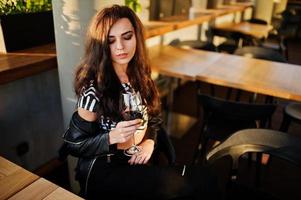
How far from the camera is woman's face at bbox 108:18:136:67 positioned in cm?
118

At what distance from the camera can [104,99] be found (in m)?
1.17

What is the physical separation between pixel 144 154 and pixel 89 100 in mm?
376

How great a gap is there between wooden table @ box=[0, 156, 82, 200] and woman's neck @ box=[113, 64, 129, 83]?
575 mm

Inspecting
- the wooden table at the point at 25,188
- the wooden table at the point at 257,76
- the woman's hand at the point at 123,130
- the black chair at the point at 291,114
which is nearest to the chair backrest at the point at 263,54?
the wooden table at the point at 257,76

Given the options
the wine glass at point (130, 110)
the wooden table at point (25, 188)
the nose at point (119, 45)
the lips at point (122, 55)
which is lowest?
the wooden table at point (25, 188)

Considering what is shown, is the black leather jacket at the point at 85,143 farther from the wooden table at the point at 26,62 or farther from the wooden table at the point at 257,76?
the wooden table at the point at 257,76

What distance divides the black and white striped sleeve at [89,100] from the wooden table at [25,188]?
13.6 inches

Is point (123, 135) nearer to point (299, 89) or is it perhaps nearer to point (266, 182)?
point (299, 89)

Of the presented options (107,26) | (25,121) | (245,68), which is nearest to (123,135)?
(107,26)

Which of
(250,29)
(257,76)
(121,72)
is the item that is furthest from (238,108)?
(250,29)

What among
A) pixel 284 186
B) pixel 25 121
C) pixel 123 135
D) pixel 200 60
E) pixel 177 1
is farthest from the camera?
pixel 177 1

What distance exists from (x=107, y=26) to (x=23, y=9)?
0.77 m

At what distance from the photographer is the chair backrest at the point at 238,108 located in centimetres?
155

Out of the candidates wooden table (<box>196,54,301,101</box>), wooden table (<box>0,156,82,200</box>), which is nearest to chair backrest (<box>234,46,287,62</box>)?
wooden table (<box>196,54,301,101</box>)
